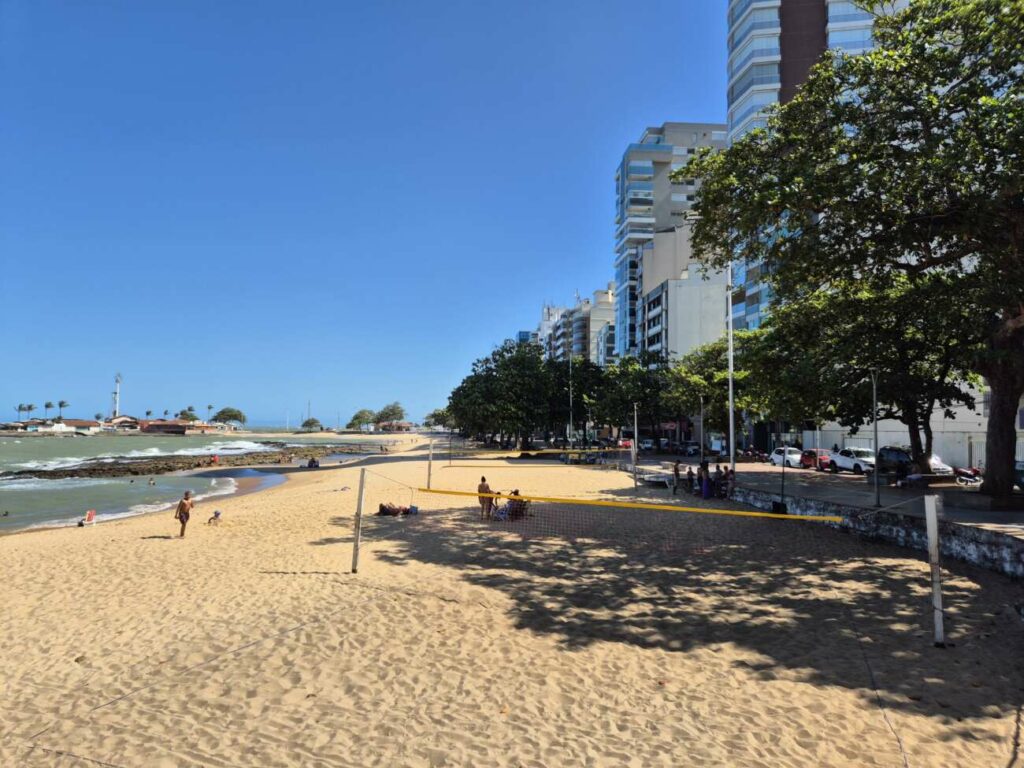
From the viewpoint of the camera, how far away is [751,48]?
202ft

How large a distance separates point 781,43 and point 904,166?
61523 mm

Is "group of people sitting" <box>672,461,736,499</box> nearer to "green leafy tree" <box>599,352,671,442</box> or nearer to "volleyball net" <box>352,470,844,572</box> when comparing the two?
"volleyball net" <box>352,470,844,572</box>

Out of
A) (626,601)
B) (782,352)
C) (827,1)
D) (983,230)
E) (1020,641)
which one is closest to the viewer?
(1020,641)

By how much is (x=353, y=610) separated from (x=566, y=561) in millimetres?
4777

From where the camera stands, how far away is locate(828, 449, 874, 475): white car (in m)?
30.8

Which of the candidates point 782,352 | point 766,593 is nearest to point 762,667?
point 766,593

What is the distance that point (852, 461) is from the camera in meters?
31.5

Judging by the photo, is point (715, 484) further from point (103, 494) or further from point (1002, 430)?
point (103, 494)

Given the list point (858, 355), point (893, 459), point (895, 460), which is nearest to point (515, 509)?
point (858, 355)

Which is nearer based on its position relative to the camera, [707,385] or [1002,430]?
[1002,430]

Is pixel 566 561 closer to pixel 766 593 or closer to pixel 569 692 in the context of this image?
pixel 766 593

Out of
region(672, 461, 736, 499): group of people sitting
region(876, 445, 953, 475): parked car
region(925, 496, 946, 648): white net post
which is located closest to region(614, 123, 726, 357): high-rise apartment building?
region(876, 445, 953, 475): parked car

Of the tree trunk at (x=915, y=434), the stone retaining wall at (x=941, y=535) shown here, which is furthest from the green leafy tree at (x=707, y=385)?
the stone retaining wall at (x=941, y=535)

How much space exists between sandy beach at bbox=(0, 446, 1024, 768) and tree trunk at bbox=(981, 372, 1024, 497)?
188 inches
